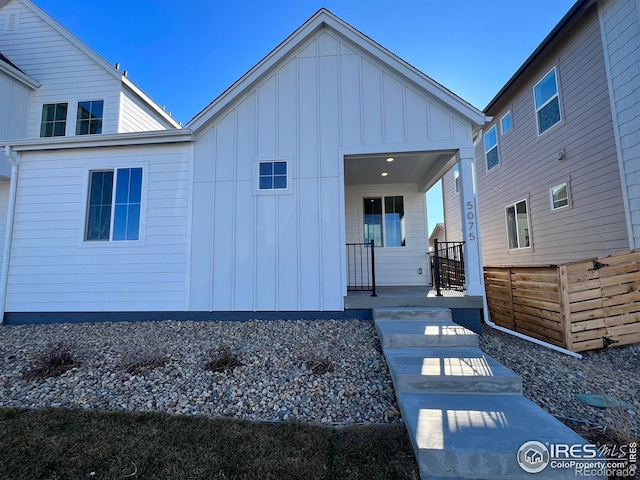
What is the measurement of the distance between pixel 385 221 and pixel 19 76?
Result: 11074 millimetres

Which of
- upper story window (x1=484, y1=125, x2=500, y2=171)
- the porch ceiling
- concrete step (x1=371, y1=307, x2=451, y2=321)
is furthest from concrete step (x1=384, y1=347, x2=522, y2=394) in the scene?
upper story window (x1=484, y1=125, x2=500, y2=171)

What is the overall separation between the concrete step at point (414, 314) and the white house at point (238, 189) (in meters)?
0.88

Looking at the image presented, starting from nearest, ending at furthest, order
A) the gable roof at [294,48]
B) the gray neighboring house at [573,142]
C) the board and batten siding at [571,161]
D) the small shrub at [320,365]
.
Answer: the small shrub at [320,365] < the gray neighboring house at [573,142] < the gable roof at [294,48] < the board and batten siding at [571,161]

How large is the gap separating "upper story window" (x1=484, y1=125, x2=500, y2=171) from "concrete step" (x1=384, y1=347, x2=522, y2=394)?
30.5 feet

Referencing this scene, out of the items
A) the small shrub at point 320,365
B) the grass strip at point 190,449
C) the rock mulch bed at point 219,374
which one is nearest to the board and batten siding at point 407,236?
the rock mulch bed at point 219,374

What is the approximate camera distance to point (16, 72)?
830 centimetres

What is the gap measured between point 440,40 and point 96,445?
11.4 metres

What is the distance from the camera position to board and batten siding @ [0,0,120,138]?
351 inches

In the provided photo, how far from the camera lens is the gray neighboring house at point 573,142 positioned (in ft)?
18.6

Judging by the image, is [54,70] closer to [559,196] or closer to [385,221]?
[385,221]

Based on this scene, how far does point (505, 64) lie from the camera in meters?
9.82

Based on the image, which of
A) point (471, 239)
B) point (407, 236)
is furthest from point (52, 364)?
point (407, 236)

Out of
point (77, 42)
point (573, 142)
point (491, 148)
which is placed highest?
point (77, 42)

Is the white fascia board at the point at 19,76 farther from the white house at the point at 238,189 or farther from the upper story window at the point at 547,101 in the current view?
the upper story window at the point at 547,101
